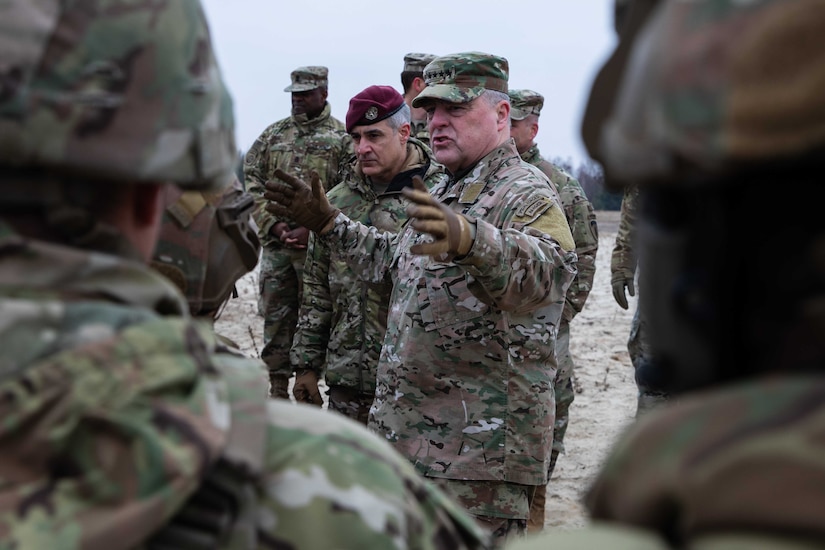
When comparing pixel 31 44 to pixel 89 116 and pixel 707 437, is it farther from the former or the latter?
pixel 707 437

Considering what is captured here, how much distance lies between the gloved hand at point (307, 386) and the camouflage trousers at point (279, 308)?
1208mm

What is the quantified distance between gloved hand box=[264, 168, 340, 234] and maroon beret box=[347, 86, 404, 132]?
1.25 metres

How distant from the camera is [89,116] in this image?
116 cm

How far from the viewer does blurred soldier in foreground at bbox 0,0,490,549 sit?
108 cm

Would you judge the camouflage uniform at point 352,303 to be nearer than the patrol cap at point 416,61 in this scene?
Yes

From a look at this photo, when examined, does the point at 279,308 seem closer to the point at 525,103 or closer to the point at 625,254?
the point at 525,103

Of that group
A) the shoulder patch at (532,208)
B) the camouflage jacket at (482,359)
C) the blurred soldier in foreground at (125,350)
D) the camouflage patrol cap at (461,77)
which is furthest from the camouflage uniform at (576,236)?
the blurred soldier in foreground at (125,350)

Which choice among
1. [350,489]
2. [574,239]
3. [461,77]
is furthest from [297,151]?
[350,489]

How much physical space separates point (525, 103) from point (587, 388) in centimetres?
324

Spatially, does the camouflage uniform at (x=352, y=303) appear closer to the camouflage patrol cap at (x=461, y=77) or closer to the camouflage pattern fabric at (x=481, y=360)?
the camouflage patrol cap at (x=461, y=77)

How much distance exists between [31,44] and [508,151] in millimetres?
3032

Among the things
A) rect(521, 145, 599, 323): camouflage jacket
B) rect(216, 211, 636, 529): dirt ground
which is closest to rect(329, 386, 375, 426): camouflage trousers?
rect(216, 211, 636, 529): dirt ground

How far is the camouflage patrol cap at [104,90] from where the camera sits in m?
1.13

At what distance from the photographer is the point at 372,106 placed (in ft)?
18.2
